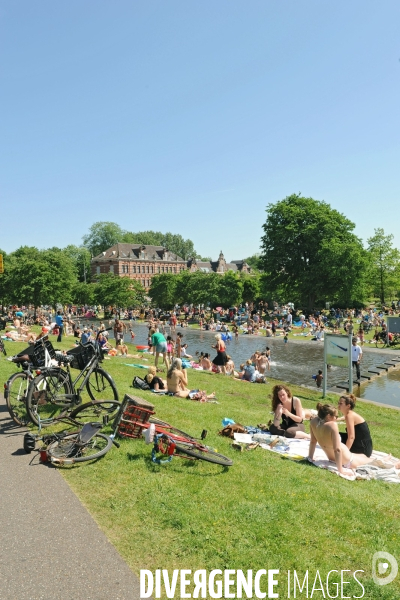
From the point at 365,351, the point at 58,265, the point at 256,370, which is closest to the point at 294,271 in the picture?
the point at 365,351

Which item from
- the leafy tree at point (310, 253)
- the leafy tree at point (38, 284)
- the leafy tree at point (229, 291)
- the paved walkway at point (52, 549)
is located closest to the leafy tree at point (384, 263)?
the leafy tree at point (310, 253)

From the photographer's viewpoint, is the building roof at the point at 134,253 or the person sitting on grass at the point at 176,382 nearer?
the person sitting on grass at the point at 176,382

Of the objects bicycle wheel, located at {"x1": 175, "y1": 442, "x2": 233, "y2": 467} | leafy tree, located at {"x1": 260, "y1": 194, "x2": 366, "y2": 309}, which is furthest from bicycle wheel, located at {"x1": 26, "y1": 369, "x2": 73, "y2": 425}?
leafy tree, located at {"x1": 260, "y1": 194, "x2": 366, "y2": 309}

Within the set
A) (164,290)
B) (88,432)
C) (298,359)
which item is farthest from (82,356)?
(164,290)

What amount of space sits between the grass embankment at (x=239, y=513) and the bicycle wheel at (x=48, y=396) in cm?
170

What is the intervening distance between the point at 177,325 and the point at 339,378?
105ft

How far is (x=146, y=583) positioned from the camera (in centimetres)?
382

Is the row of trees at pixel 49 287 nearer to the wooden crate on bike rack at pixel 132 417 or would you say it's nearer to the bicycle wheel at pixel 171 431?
the wooden crate on bike rack at pixel 132 417

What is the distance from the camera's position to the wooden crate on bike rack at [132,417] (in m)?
6.95

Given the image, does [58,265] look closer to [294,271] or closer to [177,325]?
[177,325]

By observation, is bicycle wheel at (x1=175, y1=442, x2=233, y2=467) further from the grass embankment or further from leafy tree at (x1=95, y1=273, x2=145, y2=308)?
leafy tree at (x1=95, y1=273, x2=145, y2=308)

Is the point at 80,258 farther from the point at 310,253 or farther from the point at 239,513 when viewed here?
the point at 239,513

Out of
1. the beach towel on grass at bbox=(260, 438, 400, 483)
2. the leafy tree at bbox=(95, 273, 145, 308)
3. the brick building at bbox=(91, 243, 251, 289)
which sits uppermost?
the brick building at bbox=(91, 243, 251, 289)

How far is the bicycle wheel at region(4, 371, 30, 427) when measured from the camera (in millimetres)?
7805
